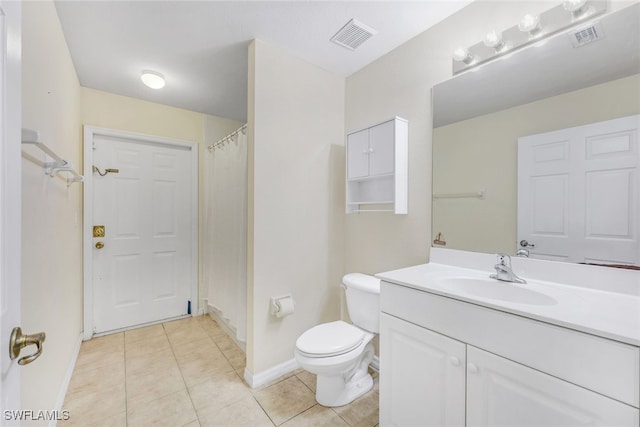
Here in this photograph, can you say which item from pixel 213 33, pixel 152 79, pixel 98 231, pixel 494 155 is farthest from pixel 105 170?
pixel 494 155

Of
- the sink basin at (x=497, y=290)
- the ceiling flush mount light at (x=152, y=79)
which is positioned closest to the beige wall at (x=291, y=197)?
the ceiling flush mount light at (x=152, y=79)

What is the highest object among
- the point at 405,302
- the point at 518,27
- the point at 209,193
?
the point at 518,27

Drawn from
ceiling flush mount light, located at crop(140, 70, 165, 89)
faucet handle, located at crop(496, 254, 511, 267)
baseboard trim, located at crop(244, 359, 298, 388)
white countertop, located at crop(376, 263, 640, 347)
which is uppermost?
ceiling flush mount light, located at crop(140, 70, 165, 89)

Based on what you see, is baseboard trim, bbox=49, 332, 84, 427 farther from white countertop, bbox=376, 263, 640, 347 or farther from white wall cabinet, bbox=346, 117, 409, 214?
white wall cabinet, bbox=346, 117, 409, 214

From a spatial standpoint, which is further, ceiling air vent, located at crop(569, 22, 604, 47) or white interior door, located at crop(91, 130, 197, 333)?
white interior door, located at crop(91, 130, 197, 333)

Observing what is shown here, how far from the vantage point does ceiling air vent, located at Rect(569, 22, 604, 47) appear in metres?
1.15

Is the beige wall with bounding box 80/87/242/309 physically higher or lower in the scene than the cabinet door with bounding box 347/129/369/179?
higher

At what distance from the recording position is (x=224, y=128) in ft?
10.6

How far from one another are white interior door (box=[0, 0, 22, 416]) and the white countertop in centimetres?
126

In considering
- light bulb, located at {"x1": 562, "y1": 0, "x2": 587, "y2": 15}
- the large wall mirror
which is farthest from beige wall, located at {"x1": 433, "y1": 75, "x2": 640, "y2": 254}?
light bulb, located at {"x1": 562, "y1": 0, "x2": 587, "y2": 15}

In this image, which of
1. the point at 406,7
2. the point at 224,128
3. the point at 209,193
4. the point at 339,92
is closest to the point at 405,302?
the point at 406,7

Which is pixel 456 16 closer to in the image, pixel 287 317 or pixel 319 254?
pixel 319 254

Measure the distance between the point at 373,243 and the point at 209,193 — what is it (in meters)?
1.87

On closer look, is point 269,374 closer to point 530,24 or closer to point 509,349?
point 509,349
